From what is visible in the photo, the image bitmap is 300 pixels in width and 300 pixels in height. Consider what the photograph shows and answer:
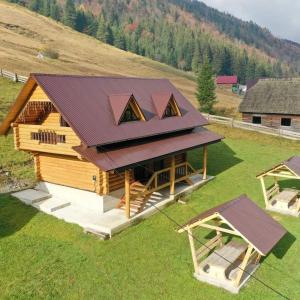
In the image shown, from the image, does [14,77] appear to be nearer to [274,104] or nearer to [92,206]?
[92,206]

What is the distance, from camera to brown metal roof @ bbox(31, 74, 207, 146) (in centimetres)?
1758

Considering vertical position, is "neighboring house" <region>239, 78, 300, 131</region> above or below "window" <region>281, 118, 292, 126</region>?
above

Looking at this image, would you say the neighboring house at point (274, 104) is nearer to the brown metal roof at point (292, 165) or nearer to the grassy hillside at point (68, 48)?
the brown metal roof at point (292, 165)

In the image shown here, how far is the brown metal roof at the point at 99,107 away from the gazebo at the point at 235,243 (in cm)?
681

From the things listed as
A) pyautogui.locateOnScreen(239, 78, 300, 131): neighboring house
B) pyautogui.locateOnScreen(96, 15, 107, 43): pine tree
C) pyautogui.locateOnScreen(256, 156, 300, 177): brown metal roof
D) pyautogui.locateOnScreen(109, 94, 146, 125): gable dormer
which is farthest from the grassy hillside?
pyautogui.locateOnScreen(256, 156, 300, 177): brown metal roof

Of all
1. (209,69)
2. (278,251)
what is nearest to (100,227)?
(278,251)

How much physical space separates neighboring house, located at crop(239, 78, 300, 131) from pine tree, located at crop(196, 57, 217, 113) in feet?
18.6

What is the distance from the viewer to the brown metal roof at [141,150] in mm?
16859

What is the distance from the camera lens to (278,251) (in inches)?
631

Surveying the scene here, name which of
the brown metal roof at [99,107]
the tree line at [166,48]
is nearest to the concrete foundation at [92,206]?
the brown metal roof at [99,107]

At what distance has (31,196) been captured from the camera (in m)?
20.8

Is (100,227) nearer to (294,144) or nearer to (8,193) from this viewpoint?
(8,193)

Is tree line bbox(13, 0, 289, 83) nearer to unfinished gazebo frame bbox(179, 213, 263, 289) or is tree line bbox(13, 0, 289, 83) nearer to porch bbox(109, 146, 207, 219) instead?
porch bbox(109, 146, 207, 219)

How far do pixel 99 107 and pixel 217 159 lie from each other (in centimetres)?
1479
